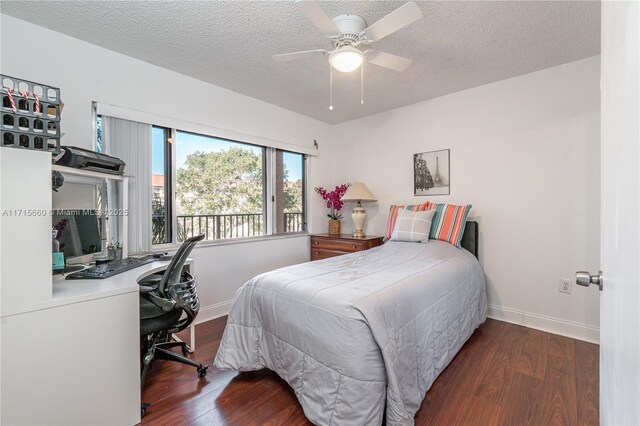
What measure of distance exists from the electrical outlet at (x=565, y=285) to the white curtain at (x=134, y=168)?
3.66 metres

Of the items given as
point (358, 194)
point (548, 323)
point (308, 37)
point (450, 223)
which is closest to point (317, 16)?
point (308, 37)

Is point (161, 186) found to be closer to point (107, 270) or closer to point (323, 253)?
point (107, 270)

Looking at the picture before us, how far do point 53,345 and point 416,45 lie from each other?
2.81m

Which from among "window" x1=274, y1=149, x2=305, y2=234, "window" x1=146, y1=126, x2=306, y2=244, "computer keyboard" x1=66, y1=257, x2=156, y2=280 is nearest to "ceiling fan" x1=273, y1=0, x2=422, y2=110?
"window" x1=146, y1=126, x2=306, y2=244

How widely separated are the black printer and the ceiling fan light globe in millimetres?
1690

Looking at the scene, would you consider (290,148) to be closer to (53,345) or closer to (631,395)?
(53,345)

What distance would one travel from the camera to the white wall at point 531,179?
2.43m

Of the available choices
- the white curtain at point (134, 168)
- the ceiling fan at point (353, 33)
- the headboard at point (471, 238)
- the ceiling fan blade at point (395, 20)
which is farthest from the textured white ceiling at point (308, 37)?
the headboard at point (471, 238)

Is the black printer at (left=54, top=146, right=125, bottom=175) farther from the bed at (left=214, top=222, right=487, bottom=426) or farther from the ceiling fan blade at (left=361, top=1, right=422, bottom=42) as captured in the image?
the ceiling fan blade at (left=361, top=1, right=422, bottom=42)

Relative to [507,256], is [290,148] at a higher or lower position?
higher

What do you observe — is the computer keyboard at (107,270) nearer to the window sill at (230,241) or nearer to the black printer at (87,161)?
the window sill at (230,241)

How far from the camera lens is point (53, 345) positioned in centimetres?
122

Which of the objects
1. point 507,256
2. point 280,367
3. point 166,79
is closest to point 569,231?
point 507,256

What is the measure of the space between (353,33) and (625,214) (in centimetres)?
177
